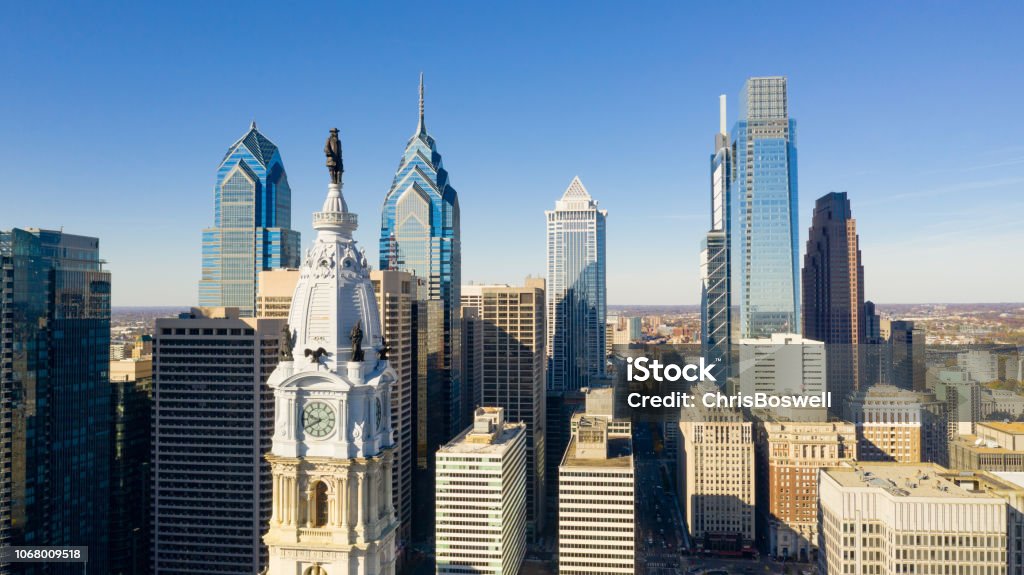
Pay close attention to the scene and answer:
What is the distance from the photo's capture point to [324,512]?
23500mm

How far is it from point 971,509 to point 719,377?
9168 centimetres

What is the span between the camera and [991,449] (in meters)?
109

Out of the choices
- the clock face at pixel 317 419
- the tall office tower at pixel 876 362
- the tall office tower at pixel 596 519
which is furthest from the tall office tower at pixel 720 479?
the clock face at pixel 317 419

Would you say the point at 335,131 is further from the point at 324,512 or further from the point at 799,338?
the point at 799,338

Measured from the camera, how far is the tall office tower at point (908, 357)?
131 metres

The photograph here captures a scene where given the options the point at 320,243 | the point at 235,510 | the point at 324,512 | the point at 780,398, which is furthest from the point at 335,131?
the point at 780,398

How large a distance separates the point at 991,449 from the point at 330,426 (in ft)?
389

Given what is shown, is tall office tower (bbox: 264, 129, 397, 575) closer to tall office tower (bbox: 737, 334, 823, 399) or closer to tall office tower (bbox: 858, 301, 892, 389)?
tall office tower (bbox: 737, 334, 823, 399)

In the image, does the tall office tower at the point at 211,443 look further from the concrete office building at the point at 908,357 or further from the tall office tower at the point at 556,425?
the concrete office building at the point at 908,357

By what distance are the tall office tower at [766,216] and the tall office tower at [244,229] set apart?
93.2m

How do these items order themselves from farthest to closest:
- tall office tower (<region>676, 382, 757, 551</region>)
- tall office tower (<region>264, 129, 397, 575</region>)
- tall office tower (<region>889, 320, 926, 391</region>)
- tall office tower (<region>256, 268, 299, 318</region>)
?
tall office tower (<region>889, 320, 926, 391</region>), tall office tower (<region>676, 382, 757, 551</region>), tall office tower (<region>256, 268, 299, 318</region>), tall office tower (<region>264, 129, 397, 575</region>)

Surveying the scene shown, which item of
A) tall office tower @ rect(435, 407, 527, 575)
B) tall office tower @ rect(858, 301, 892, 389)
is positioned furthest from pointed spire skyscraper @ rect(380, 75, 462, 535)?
tall office tower @ rect(858, 301, 892, 389)

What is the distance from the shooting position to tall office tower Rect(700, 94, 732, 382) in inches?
6161

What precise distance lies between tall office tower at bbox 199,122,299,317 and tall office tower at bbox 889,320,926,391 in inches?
4801
